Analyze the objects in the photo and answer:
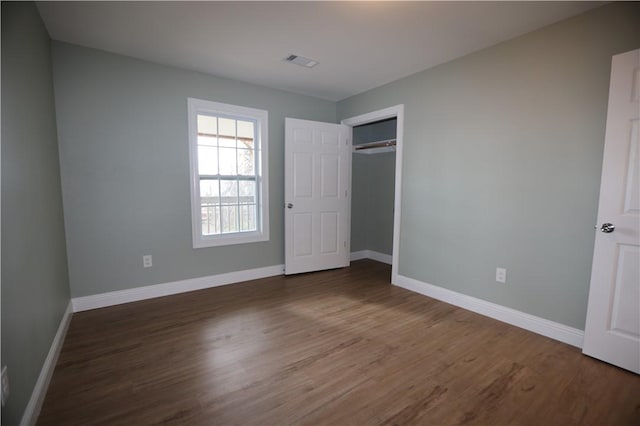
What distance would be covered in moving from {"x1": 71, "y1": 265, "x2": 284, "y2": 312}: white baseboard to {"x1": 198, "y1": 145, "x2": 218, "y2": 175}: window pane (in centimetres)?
126

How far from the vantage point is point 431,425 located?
152cm

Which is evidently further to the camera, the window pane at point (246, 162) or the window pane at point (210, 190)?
the window pane at point (246, 162)

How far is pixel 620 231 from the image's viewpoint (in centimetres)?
199

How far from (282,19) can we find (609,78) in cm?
239

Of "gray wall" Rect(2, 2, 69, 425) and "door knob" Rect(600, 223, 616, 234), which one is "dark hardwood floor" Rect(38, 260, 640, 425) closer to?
"gray wall" Rect(2, 2, 69, 425)

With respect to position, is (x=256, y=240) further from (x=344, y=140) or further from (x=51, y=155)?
(x=51, y=155)

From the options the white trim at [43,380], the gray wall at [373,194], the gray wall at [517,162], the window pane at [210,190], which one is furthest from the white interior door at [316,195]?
the white trim at [43,380]

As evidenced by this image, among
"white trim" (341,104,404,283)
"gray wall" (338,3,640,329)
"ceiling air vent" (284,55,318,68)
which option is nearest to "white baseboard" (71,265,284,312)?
"white trim" (341,104,404,283)

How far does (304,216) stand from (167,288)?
6.09 ft

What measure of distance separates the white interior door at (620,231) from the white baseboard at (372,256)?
282 centimetres

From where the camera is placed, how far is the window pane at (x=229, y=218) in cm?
372

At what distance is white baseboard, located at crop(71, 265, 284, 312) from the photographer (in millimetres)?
2916

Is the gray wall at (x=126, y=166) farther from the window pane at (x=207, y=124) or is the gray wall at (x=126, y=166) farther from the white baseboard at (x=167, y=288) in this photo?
the window pane at (x=207, y=124)

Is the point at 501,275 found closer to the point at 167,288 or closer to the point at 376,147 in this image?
the point at 376,147
